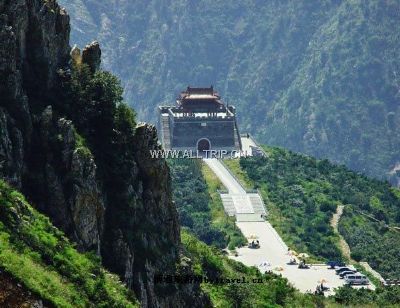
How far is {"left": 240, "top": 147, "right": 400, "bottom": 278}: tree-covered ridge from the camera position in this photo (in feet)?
270

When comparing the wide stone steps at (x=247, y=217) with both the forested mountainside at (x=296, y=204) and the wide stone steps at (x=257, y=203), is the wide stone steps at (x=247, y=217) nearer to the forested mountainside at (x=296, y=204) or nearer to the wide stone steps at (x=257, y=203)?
the wide stone steps at (x=257, y=203)

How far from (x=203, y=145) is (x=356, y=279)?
4568 cm

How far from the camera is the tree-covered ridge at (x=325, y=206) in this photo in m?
82.2

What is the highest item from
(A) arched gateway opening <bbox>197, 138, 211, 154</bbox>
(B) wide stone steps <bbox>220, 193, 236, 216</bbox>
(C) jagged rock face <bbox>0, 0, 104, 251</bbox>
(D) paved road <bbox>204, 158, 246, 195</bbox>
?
(A) arched gateway opening <bbox>197, 138, 211, 154</bbox>

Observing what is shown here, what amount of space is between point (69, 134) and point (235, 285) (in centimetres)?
1500

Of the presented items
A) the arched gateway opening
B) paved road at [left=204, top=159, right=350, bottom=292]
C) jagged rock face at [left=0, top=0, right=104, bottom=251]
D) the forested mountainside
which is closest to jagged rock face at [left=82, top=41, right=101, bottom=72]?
jagged rock face at [left=0, top=0, right=104, bottom=251]

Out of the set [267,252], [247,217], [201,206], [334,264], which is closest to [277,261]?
[267,252]

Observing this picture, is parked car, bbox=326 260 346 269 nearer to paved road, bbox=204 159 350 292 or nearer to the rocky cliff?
paved road, bbox=204 159 350 292

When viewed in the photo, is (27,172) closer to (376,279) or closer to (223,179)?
(376,279)

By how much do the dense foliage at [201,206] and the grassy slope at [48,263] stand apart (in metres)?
49.5

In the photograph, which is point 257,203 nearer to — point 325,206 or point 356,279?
point 325,206

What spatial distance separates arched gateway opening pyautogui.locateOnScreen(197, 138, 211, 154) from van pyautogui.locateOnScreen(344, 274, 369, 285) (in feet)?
145

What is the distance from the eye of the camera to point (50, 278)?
1005 inches

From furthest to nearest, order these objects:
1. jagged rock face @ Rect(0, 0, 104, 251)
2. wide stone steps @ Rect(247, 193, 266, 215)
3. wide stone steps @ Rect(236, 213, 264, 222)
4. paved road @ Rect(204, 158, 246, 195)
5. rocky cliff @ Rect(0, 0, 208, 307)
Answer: paved road @ Rect(204, 158, 246, 195) < wide stone steps @ Rect(247, 193, 266, 215) < wide stone steps @ Rect(236, 213, 264, 222) < rocky cliff @ Rect(0, 0, 208, 307) < jagged rock face @ Rect(0, 0, 104, 251)
